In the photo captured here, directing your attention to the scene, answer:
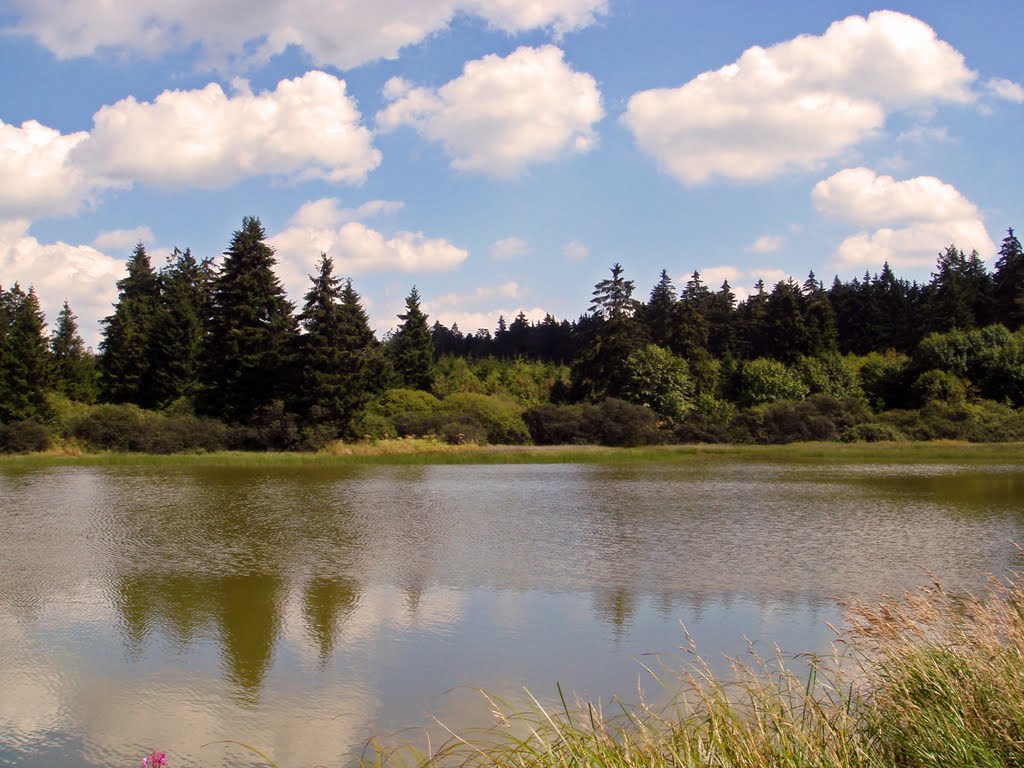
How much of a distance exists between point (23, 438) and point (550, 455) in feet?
76.1

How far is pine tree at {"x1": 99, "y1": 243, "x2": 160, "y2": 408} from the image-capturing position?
48938 mm

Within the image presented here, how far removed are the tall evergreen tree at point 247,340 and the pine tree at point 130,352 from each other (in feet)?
15.0

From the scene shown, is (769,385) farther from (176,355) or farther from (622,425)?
(176,355)

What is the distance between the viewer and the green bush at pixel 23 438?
36469mm

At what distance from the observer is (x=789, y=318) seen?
201ft

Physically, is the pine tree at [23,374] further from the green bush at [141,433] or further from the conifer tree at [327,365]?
the conifer tree at [327,365]

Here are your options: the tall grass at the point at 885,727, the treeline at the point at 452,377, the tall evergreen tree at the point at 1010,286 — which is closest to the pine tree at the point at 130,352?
the treeline at the point at 452,377

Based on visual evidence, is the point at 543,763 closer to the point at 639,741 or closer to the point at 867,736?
the point at 639,741

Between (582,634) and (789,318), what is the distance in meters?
56.0

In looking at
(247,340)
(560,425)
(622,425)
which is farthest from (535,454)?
(247,340)

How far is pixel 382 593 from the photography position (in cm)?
1140

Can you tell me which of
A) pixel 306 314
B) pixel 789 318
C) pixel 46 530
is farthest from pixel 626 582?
pixel 789 318

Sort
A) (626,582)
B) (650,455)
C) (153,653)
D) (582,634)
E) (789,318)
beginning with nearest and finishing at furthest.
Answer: (153,653) → (582,634) → (626,582) → (650,455) → (789,318)

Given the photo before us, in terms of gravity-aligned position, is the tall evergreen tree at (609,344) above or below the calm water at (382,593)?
above
